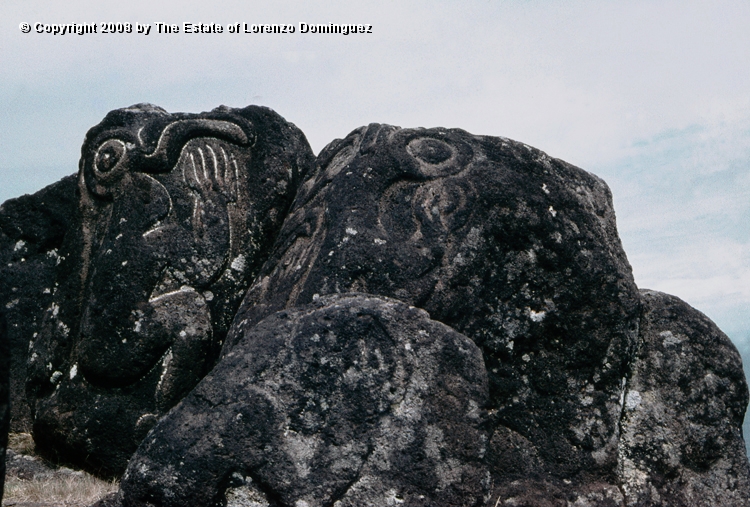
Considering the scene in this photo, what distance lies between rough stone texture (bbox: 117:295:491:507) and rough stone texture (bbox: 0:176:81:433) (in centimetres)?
395

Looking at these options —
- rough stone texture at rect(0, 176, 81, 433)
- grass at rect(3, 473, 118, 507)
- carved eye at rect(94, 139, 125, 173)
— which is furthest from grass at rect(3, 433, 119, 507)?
carved eye at rect(94, 139, 125, 173)

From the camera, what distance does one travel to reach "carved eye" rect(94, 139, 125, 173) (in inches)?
253

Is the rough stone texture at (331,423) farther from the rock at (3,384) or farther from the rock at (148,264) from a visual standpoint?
the rock at (148,264)

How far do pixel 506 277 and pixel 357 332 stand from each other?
1361mm

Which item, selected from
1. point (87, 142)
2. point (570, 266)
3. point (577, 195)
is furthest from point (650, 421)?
point (87, 142)

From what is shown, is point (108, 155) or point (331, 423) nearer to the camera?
point (331, 423)

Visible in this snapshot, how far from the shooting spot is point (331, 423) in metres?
3.56

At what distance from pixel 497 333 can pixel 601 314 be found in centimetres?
61

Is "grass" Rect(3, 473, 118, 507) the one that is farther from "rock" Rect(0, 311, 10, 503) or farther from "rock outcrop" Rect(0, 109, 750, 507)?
"rock" Rect(0, 311, 10, 503)

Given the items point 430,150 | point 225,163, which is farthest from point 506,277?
point 225,163

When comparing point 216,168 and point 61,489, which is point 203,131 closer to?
point 216,168

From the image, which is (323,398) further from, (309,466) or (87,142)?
(87,142)

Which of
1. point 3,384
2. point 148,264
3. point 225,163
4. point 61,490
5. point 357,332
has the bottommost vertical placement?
point 61,490

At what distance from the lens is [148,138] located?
21.0ft
